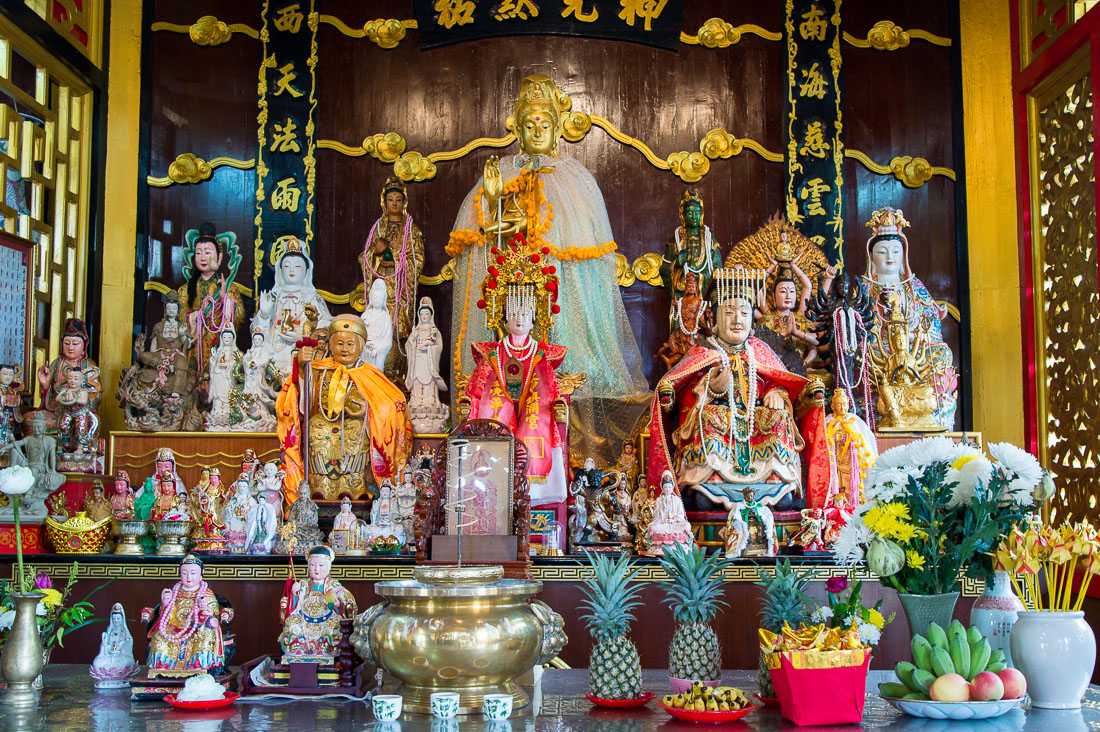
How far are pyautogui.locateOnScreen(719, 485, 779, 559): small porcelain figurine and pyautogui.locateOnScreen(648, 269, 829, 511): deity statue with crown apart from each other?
0.16 metres

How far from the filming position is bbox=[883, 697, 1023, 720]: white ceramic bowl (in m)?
2.90

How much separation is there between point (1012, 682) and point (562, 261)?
5.00m

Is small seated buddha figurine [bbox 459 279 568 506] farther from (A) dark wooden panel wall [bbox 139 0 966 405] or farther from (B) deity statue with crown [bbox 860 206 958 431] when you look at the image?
(B) deity statue with crown [bbox 860 206 958 431]

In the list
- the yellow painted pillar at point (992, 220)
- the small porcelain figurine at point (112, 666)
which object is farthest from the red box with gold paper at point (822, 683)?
the yellow painted pillar at point (992, 220)

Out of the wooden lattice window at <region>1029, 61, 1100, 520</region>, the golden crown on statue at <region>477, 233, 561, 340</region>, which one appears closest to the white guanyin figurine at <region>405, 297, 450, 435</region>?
the golden crown on statue at <region>477, 233, 561, 340</region>

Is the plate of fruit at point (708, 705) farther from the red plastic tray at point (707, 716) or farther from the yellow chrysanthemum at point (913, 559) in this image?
the yellow chrysanthemum at point (913, 559)

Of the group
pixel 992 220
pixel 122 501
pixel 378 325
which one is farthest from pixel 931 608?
pixel 992 220

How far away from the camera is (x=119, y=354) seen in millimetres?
8031

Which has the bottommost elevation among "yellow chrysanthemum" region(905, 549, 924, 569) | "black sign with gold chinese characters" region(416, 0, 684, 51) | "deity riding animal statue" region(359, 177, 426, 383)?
"yellow chrysanthemum" region(905, 549, 924, 569)

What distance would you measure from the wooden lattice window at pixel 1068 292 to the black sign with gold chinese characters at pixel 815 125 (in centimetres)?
131

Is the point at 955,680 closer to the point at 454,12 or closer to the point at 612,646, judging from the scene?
the point at 612,646

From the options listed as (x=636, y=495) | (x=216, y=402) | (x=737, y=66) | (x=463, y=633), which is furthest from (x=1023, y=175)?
(x=463, y=633)

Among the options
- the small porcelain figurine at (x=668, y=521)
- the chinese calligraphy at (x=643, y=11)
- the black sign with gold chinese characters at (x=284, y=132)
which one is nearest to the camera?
the small porcelain figurine at (x=668, y=521)

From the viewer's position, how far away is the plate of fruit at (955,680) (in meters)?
2.91
